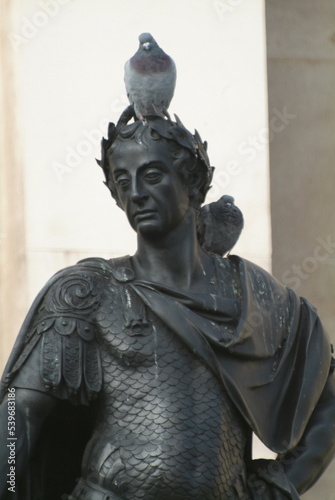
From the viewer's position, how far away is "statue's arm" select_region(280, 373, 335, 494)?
32.7 ft

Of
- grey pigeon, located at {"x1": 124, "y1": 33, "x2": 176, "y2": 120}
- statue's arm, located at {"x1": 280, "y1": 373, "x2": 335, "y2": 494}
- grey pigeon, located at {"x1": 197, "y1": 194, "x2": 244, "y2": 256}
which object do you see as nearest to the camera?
statue's arm, located at {"x1": 280, "y1": 373, "x2": 335, "y2": 494}

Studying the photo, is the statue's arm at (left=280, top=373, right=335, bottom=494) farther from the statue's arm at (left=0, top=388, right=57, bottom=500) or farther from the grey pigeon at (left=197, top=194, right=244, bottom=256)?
the statue's arm at (left=0, top=388, right=57, bottom=500)

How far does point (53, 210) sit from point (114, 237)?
1.01ft

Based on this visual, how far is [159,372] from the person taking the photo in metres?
9.73

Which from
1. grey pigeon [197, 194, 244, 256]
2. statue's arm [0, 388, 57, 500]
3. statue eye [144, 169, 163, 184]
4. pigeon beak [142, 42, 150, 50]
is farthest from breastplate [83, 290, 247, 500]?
pigeon beak [142, 42, 150, 50]

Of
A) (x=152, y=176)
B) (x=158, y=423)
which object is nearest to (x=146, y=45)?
(x=152, y=176)

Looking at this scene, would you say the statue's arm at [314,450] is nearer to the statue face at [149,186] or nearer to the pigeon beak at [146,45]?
the statue face at [149,186]

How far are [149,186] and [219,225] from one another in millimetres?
608

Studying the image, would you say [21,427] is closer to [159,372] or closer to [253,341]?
[159,372]

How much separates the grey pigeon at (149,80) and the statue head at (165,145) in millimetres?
123

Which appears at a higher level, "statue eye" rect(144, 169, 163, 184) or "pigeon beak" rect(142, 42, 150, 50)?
"pigeon beak" rect(142, 42, 150, 50)

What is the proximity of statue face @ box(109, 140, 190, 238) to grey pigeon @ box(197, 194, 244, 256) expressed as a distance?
0.42 meters

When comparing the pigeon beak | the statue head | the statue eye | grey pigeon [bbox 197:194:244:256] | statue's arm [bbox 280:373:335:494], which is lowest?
statue's arm [bbox 280:373:335:494]

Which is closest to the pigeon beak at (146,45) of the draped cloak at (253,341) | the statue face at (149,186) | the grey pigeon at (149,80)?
the grey pigeon at (149,80)
